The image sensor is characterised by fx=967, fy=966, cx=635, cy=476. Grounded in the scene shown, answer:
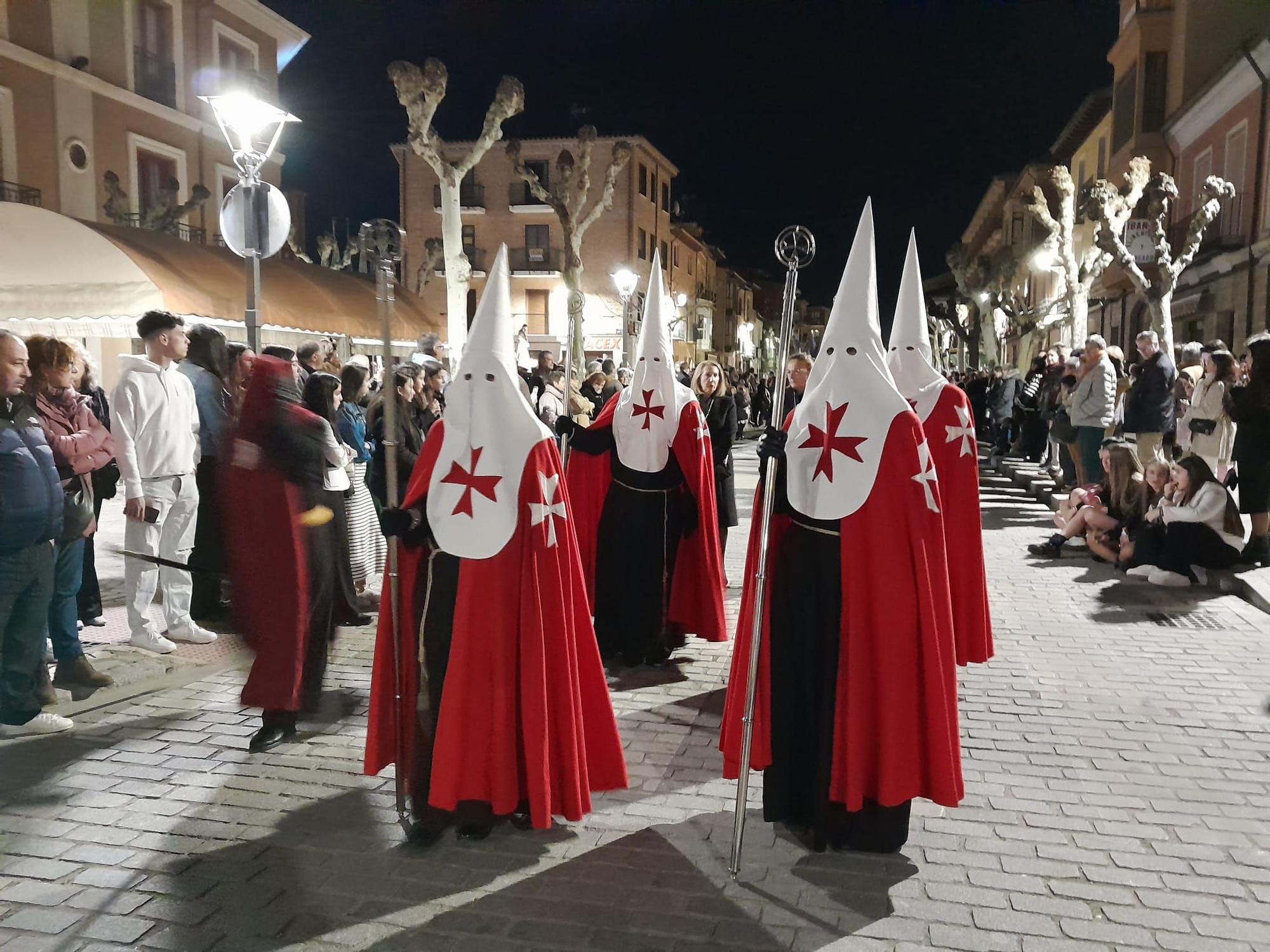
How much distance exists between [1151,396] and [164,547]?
9.43 meters

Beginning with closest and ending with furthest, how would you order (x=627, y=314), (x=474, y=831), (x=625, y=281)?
(x=474, y=831) < (x=627, y=314) < (x=625, y=281)

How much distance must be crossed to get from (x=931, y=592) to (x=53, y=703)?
4551mm

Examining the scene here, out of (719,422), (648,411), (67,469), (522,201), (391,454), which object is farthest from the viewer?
(522,201)

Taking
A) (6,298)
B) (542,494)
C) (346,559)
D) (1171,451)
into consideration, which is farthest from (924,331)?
(6,298)

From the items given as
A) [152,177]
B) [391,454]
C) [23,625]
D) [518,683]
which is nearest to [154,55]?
[152,177]

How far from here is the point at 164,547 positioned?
6402 mm

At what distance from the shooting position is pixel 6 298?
1180 cm

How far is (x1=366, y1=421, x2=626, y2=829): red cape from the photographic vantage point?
3.61m

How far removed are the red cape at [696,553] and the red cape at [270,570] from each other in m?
1.99

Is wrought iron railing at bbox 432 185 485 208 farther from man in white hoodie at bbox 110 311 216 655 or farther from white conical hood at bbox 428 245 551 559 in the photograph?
white conical hood at bbox 428 245 551 559

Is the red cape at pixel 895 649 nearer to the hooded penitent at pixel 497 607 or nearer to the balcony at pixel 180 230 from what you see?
the hooded penitent at pixel 497 607

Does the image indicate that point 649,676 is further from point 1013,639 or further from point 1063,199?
point 1063,199

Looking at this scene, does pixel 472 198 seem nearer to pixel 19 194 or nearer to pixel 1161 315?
pixel 19 194

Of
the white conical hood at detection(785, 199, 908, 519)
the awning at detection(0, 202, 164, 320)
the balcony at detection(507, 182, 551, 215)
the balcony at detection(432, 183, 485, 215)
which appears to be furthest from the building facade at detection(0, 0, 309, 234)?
the balcony at detection(432, 183, 485, 215)
